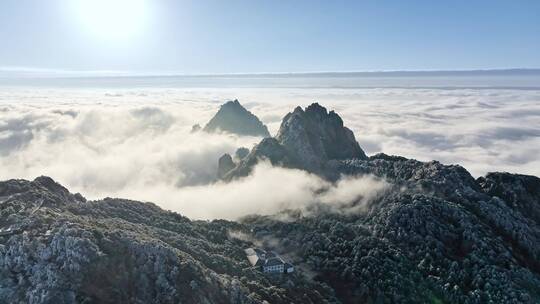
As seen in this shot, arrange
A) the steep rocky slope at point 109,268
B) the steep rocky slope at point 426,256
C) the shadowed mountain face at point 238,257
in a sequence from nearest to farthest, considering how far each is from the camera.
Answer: the steep rocky slope at point 109,268, the shadowed mountain face at point 238,257, the steep rocky slope at point 426,256

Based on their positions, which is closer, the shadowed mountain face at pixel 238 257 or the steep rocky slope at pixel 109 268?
the steep rocky slope at pixel 109 268

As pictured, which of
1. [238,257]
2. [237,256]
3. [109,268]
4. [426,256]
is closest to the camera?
[109,268]

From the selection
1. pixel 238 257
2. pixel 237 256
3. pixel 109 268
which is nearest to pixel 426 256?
pixel 238 257

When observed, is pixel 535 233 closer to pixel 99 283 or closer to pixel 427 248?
pixel 427 248

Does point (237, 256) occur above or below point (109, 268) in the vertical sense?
below

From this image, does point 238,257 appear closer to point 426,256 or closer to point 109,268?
point 109,268

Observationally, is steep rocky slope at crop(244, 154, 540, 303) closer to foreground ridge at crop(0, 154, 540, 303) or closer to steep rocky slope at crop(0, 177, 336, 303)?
foreground ridge at crop(0, 154, 540, 303)

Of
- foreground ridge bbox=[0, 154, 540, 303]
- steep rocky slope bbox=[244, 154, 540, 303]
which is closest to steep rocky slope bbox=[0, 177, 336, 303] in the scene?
foreground ridge bbox=[0, 154, 540, 303]

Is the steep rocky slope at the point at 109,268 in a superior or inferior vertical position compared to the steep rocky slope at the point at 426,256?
superior

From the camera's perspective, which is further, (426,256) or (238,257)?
(426,256)

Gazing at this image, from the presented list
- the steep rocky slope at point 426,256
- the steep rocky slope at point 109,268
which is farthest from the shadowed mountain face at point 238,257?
the steep rocky slope at point 426,256

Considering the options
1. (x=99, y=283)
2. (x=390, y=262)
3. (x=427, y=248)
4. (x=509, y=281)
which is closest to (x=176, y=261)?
(x=99, y=283)

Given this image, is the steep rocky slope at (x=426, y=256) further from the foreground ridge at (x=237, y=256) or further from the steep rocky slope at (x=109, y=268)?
the steep rocky slope at (x=109, y=268)
